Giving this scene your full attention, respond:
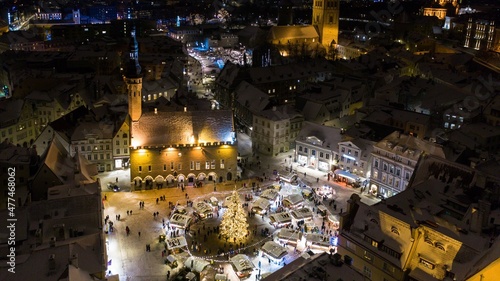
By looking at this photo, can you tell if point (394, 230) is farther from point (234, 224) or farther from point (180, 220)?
point (180, 220)

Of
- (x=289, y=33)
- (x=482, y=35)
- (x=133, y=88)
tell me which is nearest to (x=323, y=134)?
(x=133, y=88)

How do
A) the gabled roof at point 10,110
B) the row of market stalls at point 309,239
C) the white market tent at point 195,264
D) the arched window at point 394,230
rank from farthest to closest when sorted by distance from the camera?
the gabled roof at point 10,110 → the row of market stalls at point 309,239 → the white market tent at point 195,264 → the arched window at point 394,230

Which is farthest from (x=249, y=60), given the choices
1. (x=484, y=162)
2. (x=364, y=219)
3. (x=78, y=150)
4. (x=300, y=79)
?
(x=364, y=219)

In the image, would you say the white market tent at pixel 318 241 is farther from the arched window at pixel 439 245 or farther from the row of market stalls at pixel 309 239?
the arched window at pixel 439 245

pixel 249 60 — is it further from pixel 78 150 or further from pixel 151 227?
pixel 151 227

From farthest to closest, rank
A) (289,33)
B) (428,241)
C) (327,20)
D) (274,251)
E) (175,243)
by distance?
1. (327,20)
2. (289,33)
3. (175,243)
4. (274,251)
5. (428,241)

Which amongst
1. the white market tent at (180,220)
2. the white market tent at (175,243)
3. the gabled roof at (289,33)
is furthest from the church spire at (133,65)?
the gabled roof at (289,33)
